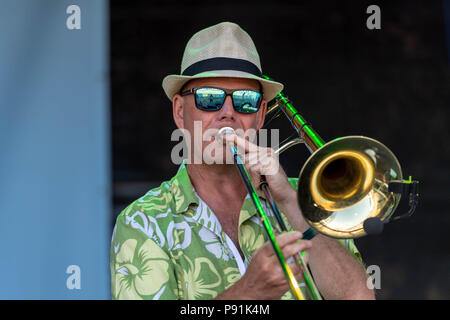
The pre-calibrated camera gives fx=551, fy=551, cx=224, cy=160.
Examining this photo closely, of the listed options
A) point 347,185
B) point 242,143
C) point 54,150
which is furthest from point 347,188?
point 54,150

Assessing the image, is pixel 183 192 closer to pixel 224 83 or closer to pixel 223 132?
pixel 223 132

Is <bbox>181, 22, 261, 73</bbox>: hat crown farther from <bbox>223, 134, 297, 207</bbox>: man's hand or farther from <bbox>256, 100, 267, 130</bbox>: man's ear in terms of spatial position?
<bbox>223, 134, 297, 207</bbox>: man's hand

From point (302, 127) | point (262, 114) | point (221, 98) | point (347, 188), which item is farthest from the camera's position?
point (262, 114)

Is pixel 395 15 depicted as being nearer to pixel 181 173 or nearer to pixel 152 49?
pixel 152 49

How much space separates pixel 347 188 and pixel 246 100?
1.69 feet

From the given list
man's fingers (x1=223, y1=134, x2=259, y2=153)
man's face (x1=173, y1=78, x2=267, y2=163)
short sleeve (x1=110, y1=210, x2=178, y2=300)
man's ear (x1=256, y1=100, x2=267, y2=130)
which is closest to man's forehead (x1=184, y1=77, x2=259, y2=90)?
man's face (x1=173, y1=78, x2=267, y2=163)

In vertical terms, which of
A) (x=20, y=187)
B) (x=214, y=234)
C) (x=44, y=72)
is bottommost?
(x=214, y=234)

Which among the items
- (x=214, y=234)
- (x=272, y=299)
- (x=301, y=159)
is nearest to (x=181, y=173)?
(x=214, y=234)

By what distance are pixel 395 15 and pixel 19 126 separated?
2.60m

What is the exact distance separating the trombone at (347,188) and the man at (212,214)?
0.18 meters

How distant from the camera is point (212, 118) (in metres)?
2.11

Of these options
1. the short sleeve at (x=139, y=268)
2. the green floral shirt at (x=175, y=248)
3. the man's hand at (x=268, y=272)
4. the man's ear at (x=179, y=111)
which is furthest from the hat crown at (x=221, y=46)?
the man's hand at (x=268, y=272)

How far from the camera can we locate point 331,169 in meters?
2.00

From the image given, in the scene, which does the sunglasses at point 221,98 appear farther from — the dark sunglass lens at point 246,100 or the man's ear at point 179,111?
the man's ear at point 179,111
